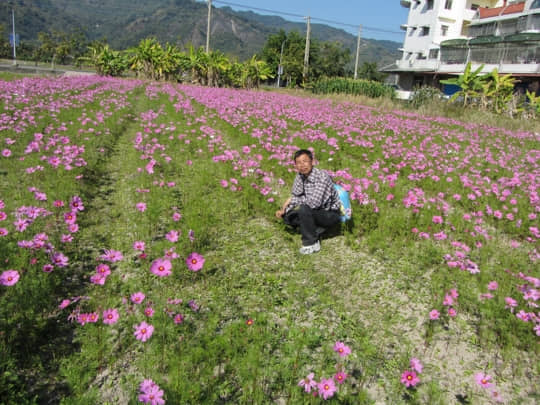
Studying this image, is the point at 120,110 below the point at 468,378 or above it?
above

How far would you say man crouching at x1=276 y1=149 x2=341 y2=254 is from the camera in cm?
426

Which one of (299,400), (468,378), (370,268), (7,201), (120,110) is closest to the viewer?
(299,400)

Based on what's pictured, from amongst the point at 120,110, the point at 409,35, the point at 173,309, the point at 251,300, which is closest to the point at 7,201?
the point at 173,309

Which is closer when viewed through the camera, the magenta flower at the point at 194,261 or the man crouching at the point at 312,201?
the magenta flower at the point at 194,261

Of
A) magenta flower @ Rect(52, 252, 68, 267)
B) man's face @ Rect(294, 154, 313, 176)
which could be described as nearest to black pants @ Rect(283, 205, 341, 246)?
man's face @ Rect(294, 154, 313, 176)

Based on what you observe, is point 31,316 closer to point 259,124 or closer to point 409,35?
point 259,124

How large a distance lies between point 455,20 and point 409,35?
7.62 metres

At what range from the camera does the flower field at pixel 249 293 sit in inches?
93.7

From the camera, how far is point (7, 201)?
181 inches

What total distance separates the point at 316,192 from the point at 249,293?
1.55 m

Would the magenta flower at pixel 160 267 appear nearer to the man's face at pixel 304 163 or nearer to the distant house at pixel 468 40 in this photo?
the man's face at pixel 304 163

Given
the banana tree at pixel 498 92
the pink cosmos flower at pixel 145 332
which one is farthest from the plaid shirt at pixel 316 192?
the banana tree at pixel 498 92

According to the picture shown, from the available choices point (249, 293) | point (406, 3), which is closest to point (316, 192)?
point (249, 293)

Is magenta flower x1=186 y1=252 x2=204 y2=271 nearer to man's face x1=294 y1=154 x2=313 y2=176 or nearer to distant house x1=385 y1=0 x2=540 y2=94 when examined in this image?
man's face x1=294 y1=154 x2=313 y2=176
